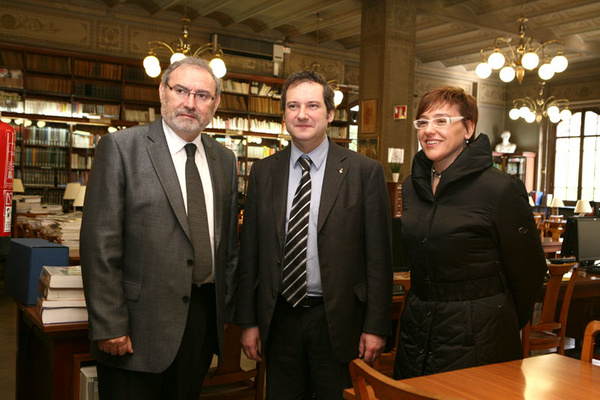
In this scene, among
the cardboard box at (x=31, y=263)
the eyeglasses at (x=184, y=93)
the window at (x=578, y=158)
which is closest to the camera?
the eyeglasses at (x=184, y=93)

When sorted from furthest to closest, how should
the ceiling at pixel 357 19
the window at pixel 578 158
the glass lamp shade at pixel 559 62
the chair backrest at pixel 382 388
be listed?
1. the window at pixel 578 158
2. the ceiling at pixel 357 19
3. the glass lamp shade at pixel 559 62
4. the chair backrest at pixel 382 388

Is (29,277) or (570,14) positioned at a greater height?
(570,14)

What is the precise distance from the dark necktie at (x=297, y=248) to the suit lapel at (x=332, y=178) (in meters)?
0.07

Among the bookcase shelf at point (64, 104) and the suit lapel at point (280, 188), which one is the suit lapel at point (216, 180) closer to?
the suit lapel at point (280, 188)

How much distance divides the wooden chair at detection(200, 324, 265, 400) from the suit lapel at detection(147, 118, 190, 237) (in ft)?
2.59

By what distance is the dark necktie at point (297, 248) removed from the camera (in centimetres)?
215

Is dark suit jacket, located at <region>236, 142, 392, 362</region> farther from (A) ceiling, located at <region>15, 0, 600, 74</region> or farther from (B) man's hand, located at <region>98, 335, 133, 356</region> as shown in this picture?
(A) ceiling, located at <region>15, 0, 600, 74</region>

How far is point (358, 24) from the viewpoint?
11.3 meters

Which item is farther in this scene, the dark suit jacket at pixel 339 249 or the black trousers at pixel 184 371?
the dark suit jacket at pixel 339 249

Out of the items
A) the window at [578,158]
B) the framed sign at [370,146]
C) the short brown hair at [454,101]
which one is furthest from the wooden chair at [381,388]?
the window at [578,158]

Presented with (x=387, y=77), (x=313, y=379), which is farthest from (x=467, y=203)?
(x=387, y=77)

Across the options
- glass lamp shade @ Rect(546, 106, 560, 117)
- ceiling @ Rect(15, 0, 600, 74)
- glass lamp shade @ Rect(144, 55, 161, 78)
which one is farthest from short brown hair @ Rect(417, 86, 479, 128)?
glass lamp shade @ Rect(546, 106, 560, 117)

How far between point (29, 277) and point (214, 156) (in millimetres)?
1076

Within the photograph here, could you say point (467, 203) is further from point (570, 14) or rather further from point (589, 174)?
point (589, 174)
